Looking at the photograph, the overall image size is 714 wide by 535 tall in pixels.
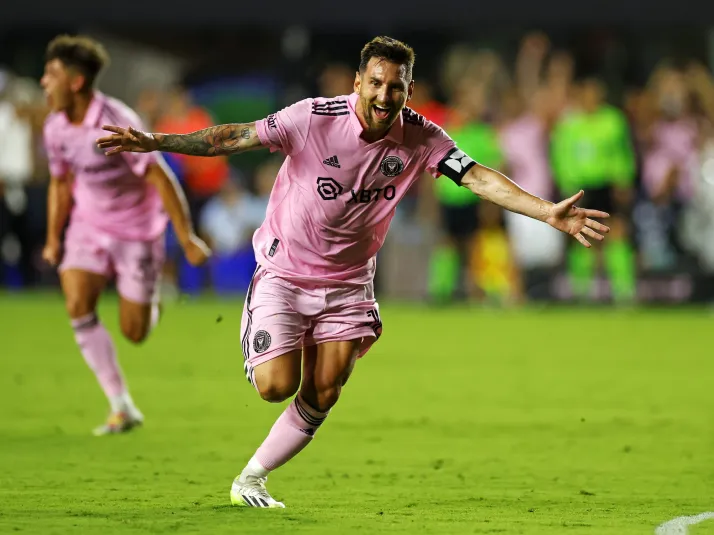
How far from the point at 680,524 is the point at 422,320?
11354 mm

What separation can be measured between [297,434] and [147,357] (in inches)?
284

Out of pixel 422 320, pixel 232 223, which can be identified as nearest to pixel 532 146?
pixel 422 320

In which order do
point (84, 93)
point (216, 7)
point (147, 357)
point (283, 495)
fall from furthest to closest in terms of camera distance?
point (216, 7), point (147, 357), point (84, 93), point (283, 495)

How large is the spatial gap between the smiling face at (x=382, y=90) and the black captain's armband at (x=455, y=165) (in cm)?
35

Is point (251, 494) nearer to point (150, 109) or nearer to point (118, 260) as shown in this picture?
point (118, 260)

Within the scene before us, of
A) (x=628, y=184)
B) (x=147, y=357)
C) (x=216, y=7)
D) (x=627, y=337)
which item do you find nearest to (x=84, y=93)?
(x=147, y=357)

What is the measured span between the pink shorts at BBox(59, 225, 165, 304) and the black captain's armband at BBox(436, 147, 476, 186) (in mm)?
3268

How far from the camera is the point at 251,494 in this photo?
21.0 feet

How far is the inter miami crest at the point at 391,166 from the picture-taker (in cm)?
647

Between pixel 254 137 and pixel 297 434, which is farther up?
pixel 254 137

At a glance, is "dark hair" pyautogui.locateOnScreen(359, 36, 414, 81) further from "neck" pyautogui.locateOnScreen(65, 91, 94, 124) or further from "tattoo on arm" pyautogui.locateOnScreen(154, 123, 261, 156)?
"neck" pyautogui.locateOnScreen(65, 91, 94, 124)

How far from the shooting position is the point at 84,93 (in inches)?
356

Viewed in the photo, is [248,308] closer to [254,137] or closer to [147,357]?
[254,137]

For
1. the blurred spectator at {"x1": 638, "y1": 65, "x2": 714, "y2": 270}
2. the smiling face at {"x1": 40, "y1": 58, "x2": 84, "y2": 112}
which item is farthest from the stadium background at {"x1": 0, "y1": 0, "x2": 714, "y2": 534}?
the smiling face at {"x1": 40, "y1": 58, "x2": 84, "y2": 112}
